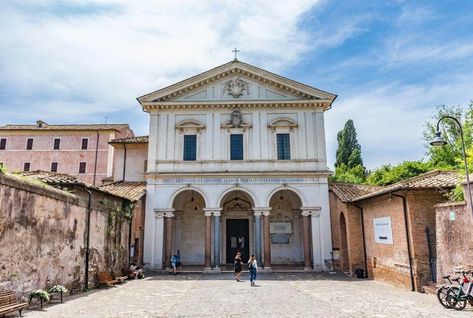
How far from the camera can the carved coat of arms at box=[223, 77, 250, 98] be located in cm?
2238

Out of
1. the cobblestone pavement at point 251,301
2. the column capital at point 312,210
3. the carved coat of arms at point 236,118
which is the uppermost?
the carved coat of arms at point 236,118

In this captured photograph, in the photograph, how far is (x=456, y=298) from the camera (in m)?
9.23

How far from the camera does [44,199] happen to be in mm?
10609

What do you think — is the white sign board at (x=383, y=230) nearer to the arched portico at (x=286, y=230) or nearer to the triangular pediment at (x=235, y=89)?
the arched portico at (x=286, y=230)

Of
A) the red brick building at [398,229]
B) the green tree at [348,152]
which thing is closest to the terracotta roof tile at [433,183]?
the red brick building at [398,229]

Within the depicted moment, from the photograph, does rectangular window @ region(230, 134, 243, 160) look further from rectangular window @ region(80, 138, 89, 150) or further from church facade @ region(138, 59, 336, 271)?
rectangular window @ region(80, 138, 89, 150)

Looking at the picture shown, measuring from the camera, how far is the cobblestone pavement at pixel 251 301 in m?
9.14

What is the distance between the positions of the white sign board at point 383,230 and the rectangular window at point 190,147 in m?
11.1

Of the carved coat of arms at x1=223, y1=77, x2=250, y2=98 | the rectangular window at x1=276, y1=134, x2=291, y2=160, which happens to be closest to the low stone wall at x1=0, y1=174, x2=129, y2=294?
the carved coat of arms at x1=223, y1=77, x2=250, y2=98

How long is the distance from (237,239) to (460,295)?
50.8 feet

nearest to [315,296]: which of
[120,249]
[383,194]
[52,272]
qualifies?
[383,194]

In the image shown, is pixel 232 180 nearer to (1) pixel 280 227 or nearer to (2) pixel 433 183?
(1) pixel 280 227

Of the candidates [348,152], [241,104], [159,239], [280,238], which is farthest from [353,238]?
[348,152]

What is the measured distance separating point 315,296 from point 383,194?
5111 millimetres
